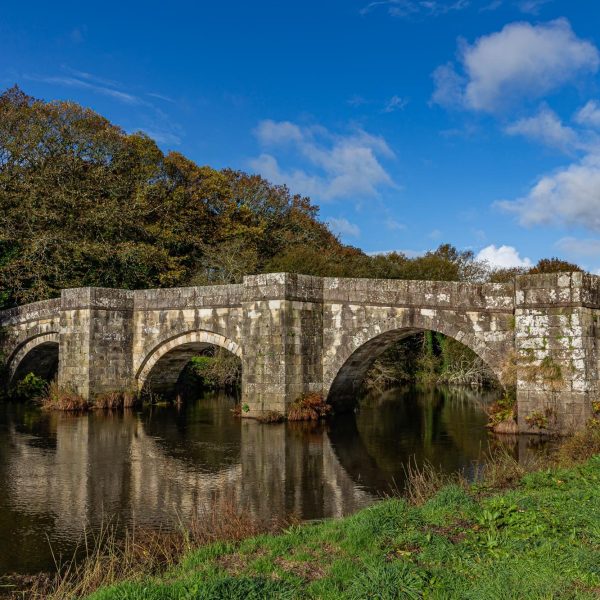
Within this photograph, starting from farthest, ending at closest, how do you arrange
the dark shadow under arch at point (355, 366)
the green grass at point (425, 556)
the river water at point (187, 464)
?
the dark shadow under arch at point (355, 366) < the river water at point (187, 464) < the green grass at point (425, 556)

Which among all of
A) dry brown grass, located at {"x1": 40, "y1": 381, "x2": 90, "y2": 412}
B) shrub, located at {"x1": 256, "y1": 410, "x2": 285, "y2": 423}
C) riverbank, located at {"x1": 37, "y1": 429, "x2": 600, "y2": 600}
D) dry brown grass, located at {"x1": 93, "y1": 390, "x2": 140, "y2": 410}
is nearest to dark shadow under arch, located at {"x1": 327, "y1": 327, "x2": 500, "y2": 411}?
shrub, located at {"x1": 256, "y1": 410, "x2": 285, "y2": 423}

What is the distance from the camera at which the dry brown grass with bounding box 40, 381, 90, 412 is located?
54.0 feet

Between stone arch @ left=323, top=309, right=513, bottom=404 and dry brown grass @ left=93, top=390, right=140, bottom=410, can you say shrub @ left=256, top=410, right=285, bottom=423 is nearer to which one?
stone arch @ left=323, top=309, right=513, bottom=404

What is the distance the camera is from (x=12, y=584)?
4984 mm

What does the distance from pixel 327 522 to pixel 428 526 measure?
1055mm

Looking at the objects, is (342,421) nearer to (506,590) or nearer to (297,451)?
(297,451)

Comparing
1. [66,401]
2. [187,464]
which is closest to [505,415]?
[187,464]

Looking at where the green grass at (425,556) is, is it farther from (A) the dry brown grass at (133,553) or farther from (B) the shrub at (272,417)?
(B) the shrub at (272,417)

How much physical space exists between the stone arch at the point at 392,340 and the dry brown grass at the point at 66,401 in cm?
656

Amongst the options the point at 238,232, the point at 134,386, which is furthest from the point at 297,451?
the point at 238,232

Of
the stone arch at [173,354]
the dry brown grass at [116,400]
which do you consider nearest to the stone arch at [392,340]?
the stone arch at [173,354]

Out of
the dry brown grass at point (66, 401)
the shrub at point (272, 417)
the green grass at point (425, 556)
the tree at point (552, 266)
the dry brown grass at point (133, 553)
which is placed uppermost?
the tree at point (552, 266)

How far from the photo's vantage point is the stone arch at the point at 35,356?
757 inches

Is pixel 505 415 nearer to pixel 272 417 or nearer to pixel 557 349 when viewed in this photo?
pixel 557 349
